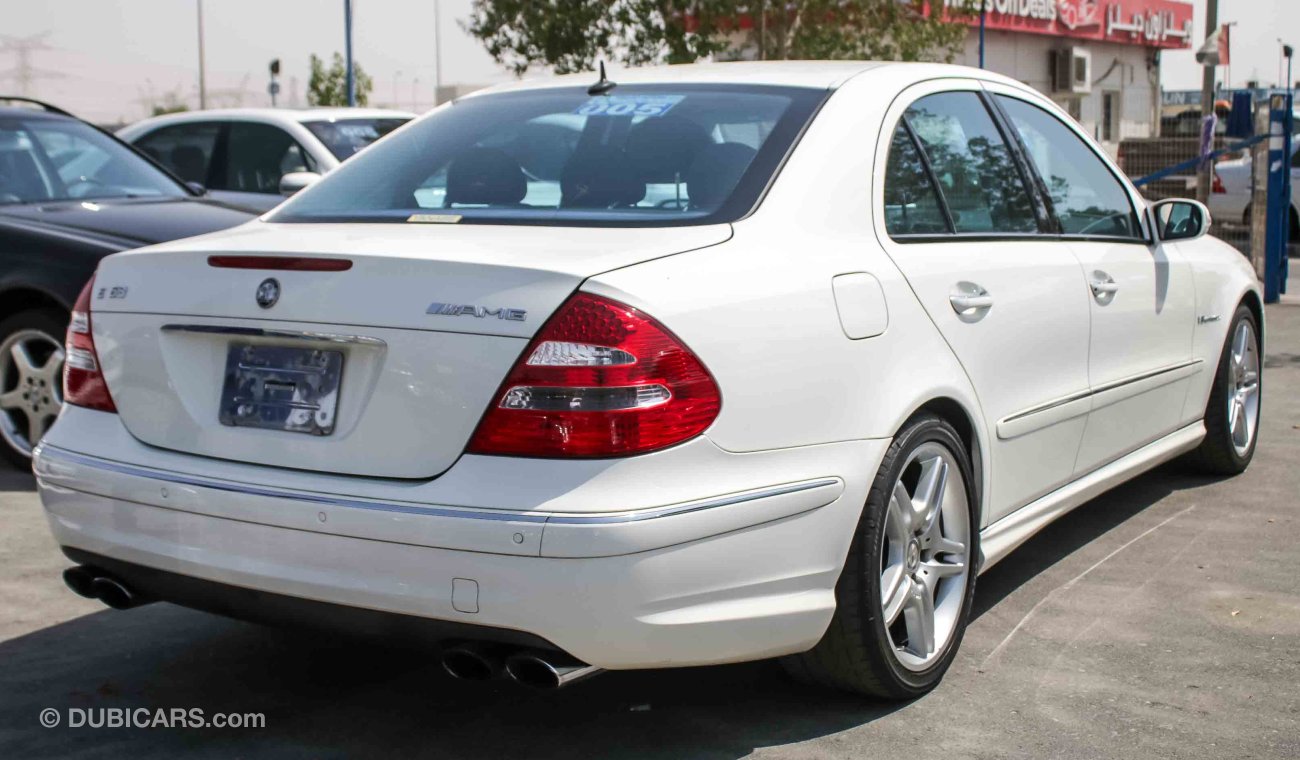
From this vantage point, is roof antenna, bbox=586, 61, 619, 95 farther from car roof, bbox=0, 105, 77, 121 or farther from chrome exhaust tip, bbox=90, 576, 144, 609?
car roof, bbox=0, 105, 77, 121

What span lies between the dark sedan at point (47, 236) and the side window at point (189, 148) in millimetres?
3253

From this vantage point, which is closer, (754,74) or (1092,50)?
(754,74)

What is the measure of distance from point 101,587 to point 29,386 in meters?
3.23

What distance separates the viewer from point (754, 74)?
13.5 ft

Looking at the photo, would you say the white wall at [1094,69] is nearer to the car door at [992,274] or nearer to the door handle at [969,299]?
the car door at [992,274]

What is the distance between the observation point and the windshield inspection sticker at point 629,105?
394cm

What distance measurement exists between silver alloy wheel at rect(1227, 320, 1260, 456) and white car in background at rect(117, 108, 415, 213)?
19.7 ft

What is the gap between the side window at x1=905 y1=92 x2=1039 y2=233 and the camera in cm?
411

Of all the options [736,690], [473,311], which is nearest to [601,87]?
[473,311]

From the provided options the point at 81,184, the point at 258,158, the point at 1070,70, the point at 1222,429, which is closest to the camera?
the point at 1222,429

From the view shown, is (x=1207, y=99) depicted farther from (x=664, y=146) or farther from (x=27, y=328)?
(x=664, y=146)

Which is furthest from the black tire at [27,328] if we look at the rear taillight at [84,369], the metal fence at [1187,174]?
the metal fence at [1187,174]

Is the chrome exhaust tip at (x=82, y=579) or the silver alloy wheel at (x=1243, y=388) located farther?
the silver alloy wheel at (x=1243, y=388)

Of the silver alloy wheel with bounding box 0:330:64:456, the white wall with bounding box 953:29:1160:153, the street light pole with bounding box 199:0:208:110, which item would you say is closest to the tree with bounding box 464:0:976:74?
the white wall with bounding box 953:29:1160:153
